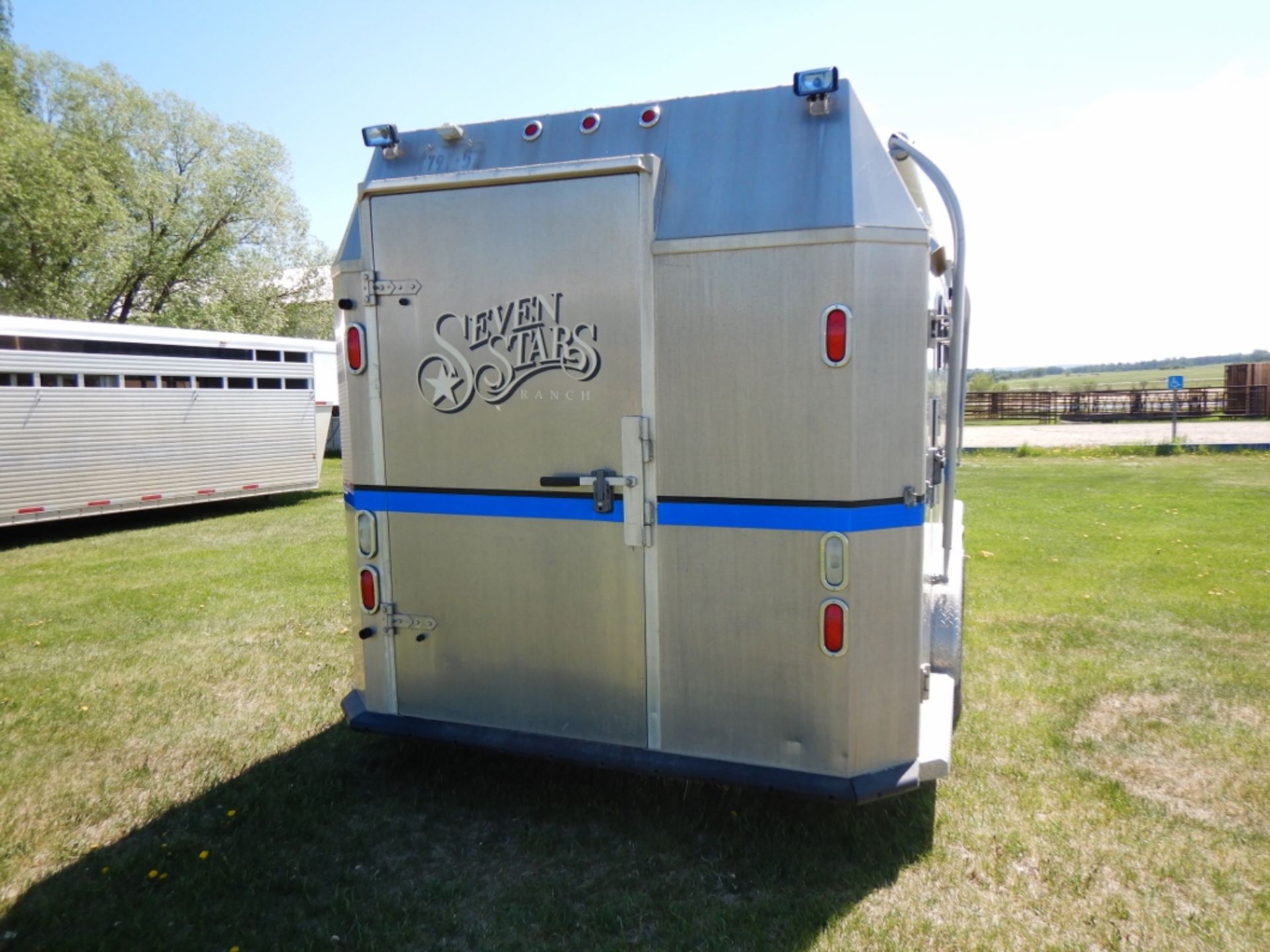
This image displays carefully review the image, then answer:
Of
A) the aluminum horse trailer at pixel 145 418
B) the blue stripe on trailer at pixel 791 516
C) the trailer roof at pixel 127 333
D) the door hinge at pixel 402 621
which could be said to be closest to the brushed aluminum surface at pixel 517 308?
the blue stripe on trailer at pixel 791 516

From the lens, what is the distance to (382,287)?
12.3ft

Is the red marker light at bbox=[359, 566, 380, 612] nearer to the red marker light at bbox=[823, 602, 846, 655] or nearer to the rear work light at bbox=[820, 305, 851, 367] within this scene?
the red marker light at bbox=[823, 602, 846, 655]

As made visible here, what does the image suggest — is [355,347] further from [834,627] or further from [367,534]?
[834,627]

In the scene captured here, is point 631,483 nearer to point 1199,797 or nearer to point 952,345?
point 952,345

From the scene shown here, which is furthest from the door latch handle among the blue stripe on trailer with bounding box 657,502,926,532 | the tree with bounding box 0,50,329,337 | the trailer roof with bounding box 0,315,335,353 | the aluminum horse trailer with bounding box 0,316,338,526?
the tree with bounding box 0,50,329,337

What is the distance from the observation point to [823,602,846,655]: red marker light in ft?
10.7

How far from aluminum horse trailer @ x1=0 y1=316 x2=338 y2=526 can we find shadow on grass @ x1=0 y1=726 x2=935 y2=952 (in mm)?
8363

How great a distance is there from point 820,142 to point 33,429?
10532 mm

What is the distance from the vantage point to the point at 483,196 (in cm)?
356

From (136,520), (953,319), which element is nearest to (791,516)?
(953,319)

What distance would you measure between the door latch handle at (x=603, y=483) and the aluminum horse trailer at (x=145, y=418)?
9.59 metres

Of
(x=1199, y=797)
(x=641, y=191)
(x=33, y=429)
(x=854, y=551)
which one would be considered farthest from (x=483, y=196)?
(x=33, y=429)

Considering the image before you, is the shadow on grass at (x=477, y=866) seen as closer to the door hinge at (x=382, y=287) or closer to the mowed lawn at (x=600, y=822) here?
the mowed lawn at (x=600, y=822)

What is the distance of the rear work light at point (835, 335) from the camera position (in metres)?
3.12
